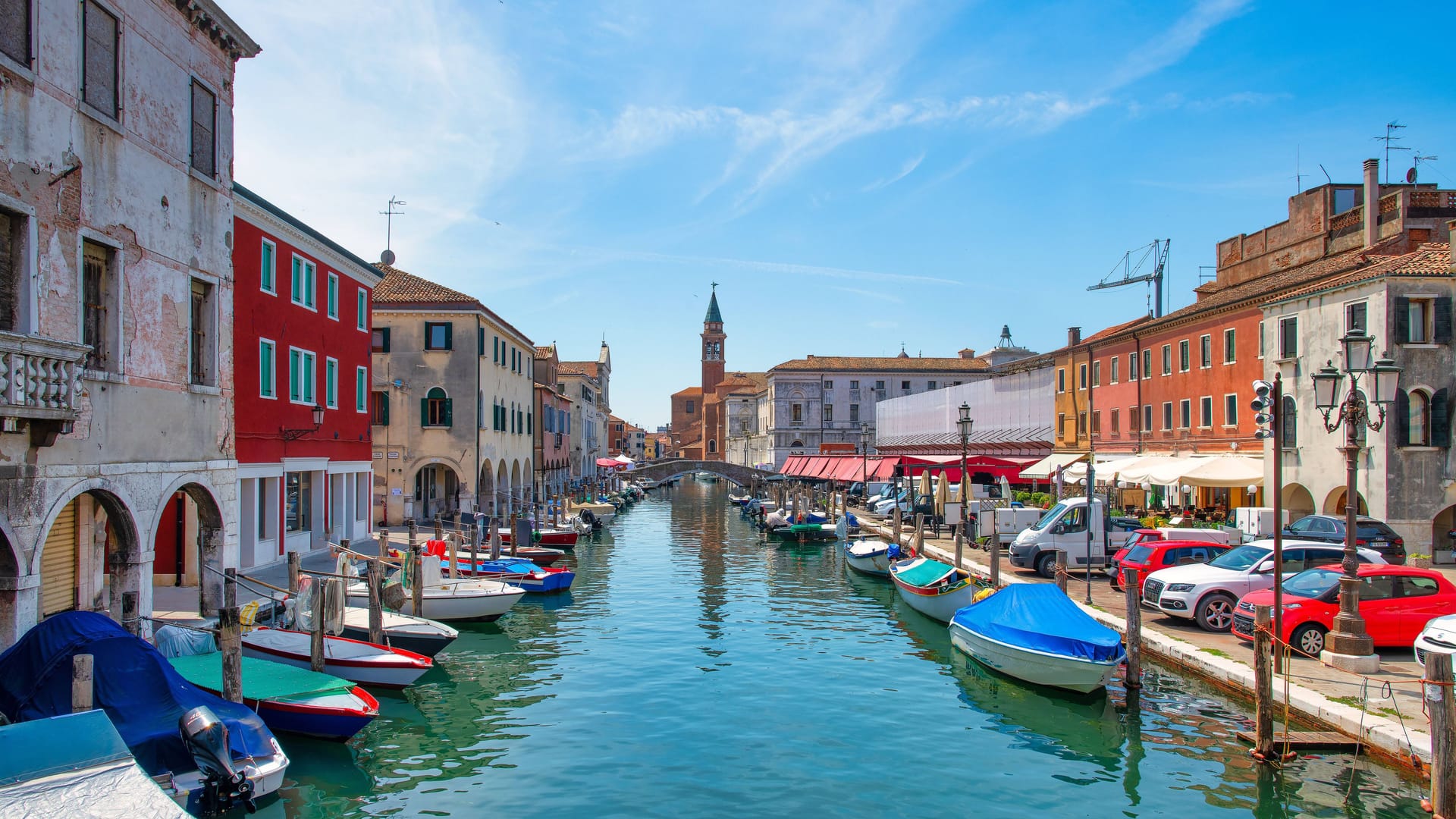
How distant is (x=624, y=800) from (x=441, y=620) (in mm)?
11761

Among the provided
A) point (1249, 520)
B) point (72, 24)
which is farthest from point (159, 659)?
point (1249, 520)

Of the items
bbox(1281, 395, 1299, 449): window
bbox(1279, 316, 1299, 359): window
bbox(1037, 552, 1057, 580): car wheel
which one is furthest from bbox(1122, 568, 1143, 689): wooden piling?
bbox(1279, 316, 1299, 359): window

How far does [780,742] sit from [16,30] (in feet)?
44.7

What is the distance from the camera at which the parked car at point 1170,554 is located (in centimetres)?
2016

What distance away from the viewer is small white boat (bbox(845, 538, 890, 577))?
30.8m

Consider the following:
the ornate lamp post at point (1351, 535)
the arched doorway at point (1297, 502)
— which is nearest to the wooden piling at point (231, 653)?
the ornate lamp post at point (1351, 535)

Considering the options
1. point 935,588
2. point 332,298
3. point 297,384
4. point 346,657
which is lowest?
point 935,588

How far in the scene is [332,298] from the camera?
27.6m

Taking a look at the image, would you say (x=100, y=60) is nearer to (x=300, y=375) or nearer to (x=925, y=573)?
(x=300, y=375)

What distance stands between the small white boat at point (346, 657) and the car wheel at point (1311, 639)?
1408 cm

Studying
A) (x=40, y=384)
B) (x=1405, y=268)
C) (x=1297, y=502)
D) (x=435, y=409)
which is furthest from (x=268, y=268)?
(x=1297, y=502)

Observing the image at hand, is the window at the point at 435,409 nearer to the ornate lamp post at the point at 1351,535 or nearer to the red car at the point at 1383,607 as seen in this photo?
the red car at the point at 1383,607

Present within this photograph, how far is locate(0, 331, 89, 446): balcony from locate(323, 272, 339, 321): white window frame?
15588 mm

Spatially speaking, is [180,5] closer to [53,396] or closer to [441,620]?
[53,396]
